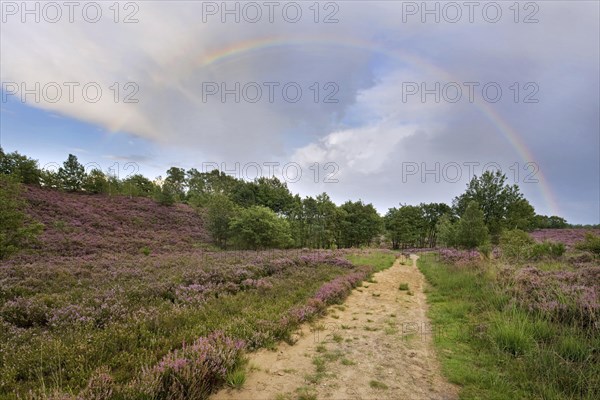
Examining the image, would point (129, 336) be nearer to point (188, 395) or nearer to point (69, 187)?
point (188, 395)

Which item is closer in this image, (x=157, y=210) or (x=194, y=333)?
(x=194, y=333)

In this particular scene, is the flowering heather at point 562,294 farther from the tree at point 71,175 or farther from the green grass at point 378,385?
the tree at point 71,175

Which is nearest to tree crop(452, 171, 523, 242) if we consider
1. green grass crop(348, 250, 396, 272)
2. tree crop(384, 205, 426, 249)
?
green grass crop(348, 250, 396, 272)

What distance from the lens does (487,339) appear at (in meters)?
6.27

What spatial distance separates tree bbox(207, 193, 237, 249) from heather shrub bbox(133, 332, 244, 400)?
83.1 ft

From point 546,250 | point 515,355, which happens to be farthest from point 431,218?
point 515,355

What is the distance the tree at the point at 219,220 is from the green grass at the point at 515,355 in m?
24.9

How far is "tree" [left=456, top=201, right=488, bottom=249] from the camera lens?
2538 centimetres

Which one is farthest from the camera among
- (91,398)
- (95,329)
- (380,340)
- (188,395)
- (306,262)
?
(306,262)

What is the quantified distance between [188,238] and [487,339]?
99.6 ft

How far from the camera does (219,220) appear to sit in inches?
1187

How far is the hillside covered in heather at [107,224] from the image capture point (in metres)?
21.3

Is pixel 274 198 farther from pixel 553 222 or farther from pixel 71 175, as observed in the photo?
pixel 553 222

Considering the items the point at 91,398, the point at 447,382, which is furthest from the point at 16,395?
the point at 447,382
